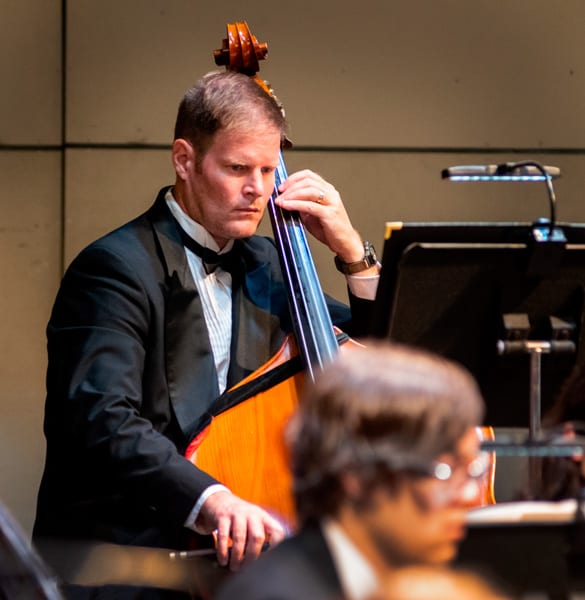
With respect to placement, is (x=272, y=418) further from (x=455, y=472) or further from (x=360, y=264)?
(x=455, y=472)

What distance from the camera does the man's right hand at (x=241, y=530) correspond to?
2.15 metres

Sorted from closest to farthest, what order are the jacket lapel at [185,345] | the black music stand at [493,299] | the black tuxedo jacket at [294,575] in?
the black tuxedo jacket at [294,575], the black music stand at [493,299], the jacket lapel at [185,345]

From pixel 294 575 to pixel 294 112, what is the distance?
111 inches

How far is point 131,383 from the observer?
7.89 feet

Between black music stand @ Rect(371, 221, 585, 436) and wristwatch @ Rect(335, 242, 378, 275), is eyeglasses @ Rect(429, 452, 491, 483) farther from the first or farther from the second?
wristwatch @ Rect(335, 242, 378, 275)

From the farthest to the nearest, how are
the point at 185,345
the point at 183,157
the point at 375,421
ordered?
1. the point at 183,157
2. the point at 185,345
3. the point at 375,421

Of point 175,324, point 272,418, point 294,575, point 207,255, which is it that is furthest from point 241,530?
point 294,575

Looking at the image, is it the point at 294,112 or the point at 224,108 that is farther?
the point at 294,112

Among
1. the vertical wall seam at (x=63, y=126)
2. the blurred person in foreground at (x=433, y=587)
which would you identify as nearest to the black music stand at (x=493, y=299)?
the blurred person in foreground at (x=433, y=587)

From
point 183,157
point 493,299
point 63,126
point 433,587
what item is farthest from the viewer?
point 63,126

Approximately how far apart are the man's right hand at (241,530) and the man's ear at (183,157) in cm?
77

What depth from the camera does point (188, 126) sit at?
2641 mm

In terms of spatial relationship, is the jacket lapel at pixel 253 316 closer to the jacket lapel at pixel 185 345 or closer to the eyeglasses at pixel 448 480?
the jacket lapel at pixel 185 345

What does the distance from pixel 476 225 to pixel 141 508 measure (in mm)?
899
